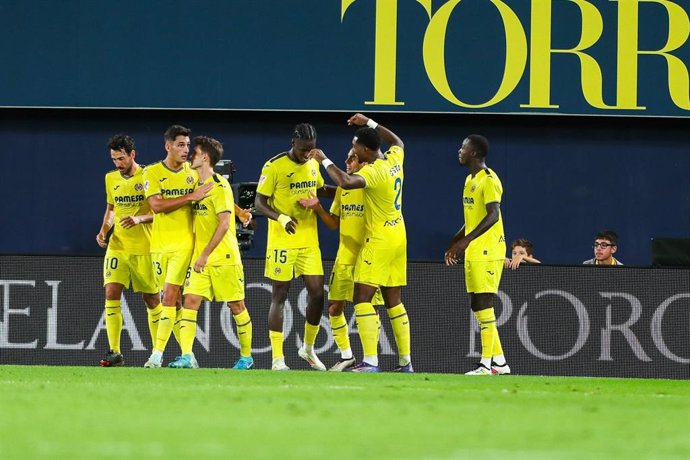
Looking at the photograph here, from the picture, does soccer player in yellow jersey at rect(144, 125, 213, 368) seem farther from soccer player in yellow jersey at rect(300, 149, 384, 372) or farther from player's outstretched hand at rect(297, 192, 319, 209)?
soccer player in yellow jersey at rect(300, 149, 384, 372)

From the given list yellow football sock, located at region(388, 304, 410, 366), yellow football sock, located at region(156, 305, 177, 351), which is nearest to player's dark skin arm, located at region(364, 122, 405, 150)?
yellow football sock, located at region(388, 304, 410, 366)

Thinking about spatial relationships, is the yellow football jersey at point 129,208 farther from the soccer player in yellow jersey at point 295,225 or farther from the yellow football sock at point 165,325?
the soccer player in yellow jersey at point 295,225

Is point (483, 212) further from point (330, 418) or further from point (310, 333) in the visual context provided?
point (330, 418)

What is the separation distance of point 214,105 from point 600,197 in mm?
5278

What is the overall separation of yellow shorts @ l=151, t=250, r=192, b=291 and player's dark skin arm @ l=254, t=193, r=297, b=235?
699 mm

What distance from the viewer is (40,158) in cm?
1852

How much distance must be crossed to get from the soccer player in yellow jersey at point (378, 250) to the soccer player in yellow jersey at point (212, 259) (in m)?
1.00

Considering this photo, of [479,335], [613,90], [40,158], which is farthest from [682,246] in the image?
[40,158]

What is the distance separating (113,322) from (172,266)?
3.85 feet

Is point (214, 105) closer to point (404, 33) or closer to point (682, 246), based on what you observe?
point (404, 33)

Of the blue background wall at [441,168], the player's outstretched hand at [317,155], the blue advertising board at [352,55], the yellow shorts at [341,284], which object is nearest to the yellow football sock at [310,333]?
the yellow shorts at [341,284]

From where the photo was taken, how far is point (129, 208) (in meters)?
12.1

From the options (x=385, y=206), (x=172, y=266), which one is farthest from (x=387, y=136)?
(x=172, y=266)

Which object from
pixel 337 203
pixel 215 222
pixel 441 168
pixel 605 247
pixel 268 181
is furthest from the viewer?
pixel 441 168
